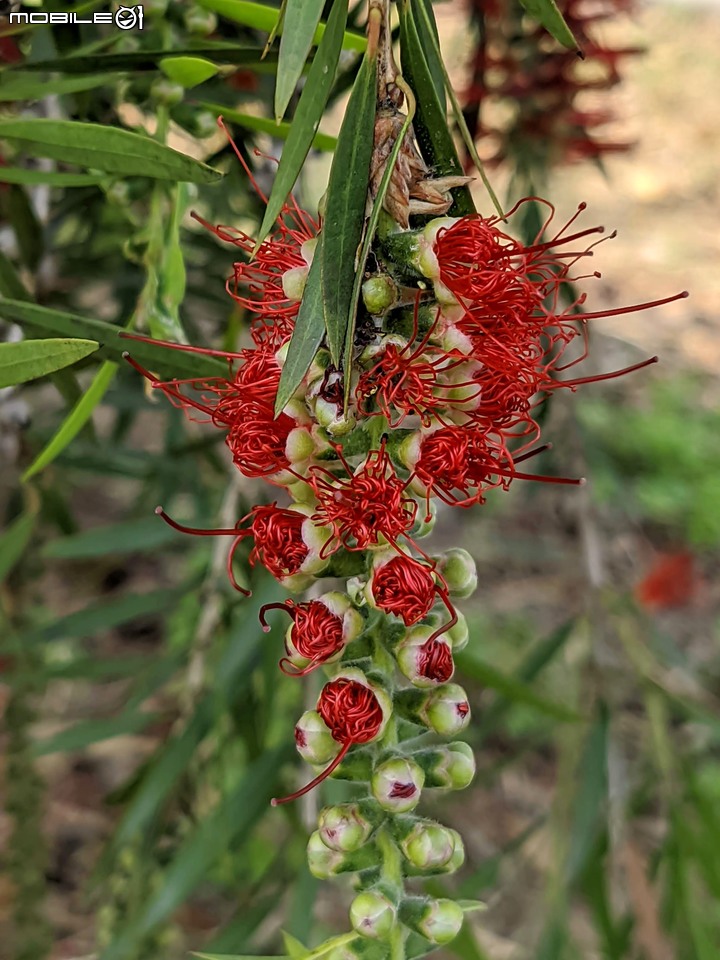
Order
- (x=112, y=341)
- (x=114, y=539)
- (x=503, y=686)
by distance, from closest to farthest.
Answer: (x=112, y=341)
(x=503, y=686)
(x=114, y=539)

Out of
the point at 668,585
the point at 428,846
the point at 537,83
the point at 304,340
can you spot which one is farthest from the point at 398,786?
the point at 668,585

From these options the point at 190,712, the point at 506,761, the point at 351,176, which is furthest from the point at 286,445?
the point at 506,761

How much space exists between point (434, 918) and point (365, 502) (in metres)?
0.18

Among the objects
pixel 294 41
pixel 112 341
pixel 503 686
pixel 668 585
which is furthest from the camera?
pixel 668 585

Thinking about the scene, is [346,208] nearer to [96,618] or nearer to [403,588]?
[403,588]

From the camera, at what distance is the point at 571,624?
1.02m

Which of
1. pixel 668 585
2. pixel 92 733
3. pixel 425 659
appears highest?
pixel 425 659

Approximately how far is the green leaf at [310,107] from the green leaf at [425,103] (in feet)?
0.10

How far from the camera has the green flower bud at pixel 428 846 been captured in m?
0.41

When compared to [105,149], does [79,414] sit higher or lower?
lower

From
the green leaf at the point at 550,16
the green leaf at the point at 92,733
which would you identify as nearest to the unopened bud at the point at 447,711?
the green leaf at the point at 550,16

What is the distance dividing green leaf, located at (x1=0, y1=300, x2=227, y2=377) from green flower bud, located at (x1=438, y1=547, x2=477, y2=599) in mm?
145

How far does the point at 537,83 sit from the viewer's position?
97 cm

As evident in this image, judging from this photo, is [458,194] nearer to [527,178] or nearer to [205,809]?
[527,178]
